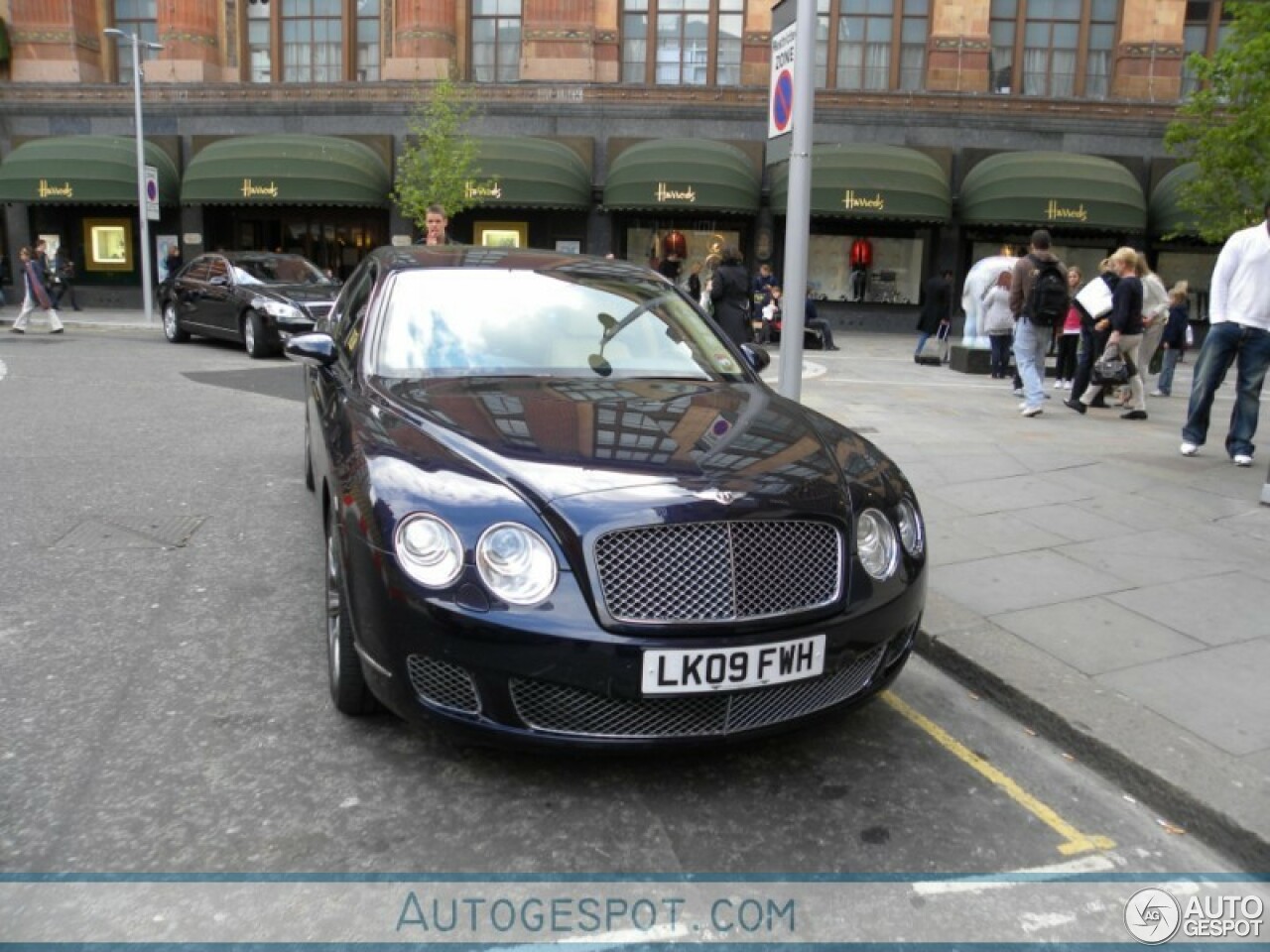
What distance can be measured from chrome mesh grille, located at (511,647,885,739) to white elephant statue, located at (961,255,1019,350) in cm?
1278

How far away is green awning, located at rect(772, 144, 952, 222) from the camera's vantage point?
2300 centimetres

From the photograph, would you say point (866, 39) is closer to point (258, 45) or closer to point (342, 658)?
point (258, 45)

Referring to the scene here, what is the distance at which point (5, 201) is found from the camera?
83.3ft

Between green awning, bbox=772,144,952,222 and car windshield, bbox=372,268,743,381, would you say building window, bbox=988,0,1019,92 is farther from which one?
car windshield, bbox=372,268,743,381

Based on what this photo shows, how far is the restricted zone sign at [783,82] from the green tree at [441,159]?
1700 centimetres

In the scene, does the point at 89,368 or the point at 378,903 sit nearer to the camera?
the point at 378,903

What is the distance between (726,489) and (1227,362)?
6337 millimetres

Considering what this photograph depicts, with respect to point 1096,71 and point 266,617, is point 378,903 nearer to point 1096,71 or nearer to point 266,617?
point 266,617

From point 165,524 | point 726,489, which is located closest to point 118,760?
point 726,489

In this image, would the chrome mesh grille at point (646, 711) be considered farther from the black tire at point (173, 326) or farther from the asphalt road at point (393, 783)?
the black tire at point (173, 326)

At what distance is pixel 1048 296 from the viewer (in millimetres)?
10648

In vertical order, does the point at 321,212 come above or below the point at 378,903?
above

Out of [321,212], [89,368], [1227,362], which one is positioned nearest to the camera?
[1227,362]

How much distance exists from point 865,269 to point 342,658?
23438mm
